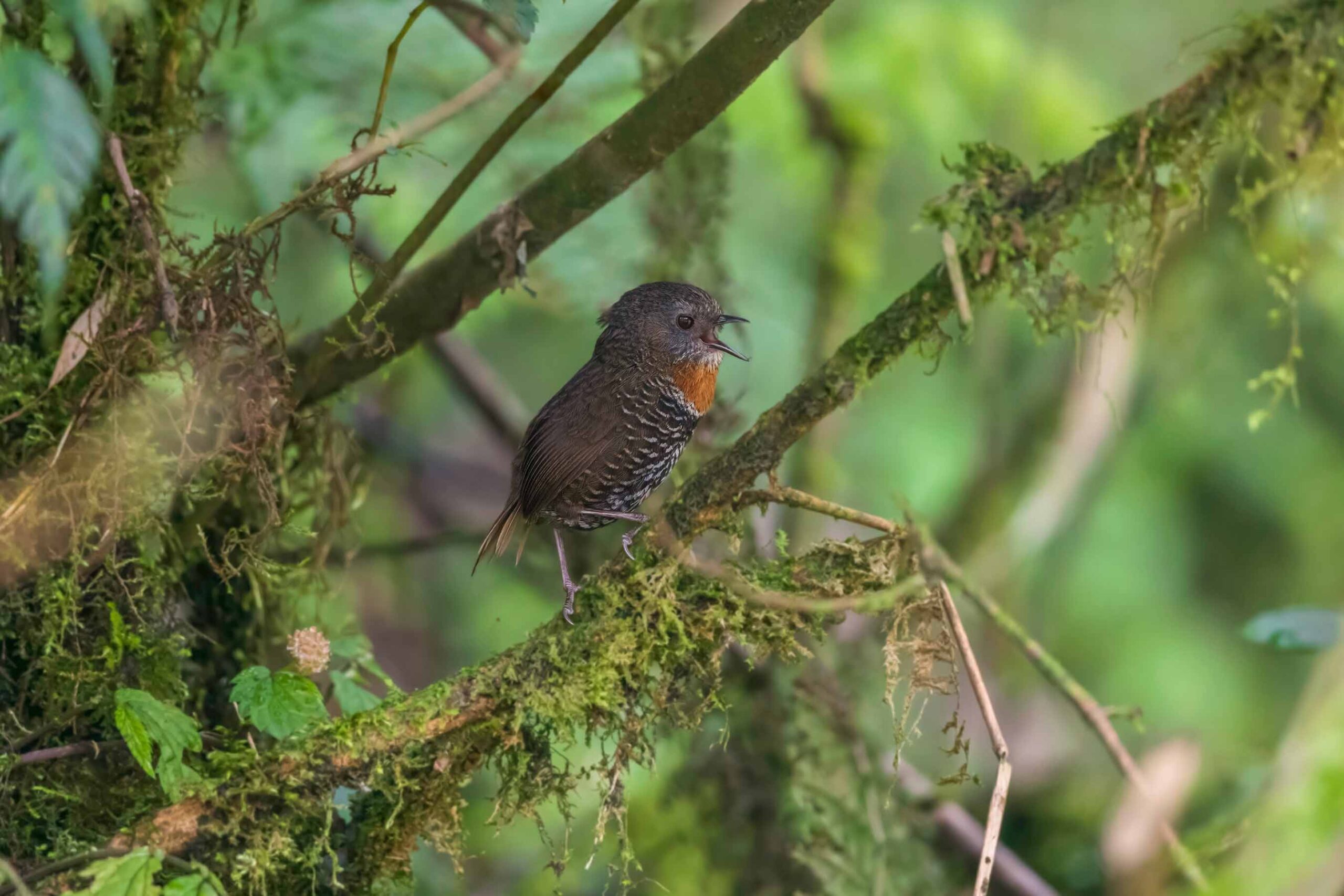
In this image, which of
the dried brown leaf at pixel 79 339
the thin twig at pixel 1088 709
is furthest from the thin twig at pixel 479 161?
the thin twig at pixel 1088 709

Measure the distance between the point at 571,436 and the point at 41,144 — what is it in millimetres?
1837

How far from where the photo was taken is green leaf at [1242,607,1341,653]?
9.68 feet

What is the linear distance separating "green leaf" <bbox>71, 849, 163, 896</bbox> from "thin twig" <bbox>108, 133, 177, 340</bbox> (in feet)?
3.27

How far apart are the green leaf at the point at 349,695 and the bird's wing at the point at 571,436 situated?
658 millimetres

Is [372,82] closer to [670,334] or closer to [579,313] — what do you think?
[579,313]

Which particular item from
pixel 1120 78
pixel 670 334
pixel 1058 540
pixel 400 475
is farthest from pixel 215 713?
pixel 1120 78

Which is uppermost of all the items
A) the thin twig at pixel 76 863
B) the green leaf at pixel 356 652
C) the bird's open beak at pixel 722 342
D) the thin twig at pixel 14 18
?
the bird's open beak at pixel 722 342

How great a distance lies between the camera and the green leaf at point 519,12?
201 centimetres

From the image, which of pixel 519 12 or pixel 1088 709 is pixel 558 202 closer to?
pixel 519 12

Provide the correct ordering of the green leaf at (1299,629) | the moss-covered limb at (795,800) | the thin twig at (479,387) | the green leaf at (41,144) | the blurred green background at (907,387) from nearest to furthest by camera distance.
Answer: the green leaf at (41,144), the green leaf at (1299,629), the moss-covered limb at (795,800), the blurred green background at (907,387), the thin twig at (479,387)

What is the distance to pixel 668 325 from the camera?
3170mm

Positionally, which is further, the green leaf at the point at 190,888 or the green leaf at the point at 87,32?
the green leaf at the point at 190,888

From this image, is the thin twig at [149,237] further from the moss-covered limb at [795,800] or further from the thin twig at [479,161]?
the moss-covered limb at [795,800]

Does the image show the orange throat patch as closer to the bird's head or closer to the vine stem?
the bird's head
